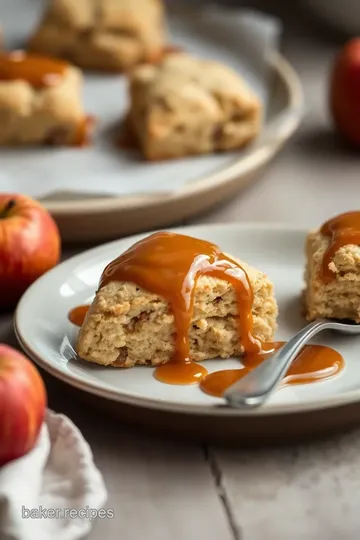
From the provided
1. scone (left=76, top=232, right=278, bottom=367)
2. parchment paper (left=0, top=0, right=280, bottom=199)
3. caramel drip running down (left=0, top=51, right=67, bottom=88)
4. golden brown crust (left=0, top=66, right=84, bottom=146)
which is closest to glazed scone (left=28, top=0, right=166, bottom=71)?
parchment paper (left=0, top=0, right=280, bottom=199)

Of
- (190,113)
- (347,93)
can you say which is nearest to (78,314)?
(190,113)

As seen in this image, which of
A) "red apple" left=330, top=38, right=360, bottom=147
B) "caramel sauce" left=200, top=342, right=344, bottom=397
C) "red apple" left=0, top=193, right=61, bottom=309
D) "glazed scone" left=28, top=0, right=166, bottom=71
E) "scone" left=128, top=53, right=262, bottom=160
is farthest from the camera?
"glazed scone" left=28, top=0, right=166, bottom=71

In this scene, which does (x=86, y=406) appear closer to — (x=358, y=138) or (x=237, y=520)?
(x=237, y=520)

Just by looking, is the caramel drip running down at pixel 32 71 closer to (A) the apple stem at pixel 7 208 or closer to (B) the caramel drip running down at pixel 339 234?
(A) the apple stem at pixel 7 208

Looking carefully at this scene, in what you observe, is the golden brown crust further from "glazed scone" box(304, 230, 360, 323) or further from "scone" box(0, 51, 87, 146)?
"glazed scone" box(304, 230, 360, 323)

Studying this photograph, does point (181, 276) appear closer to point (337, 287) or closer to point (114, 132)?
point (337, 287)
